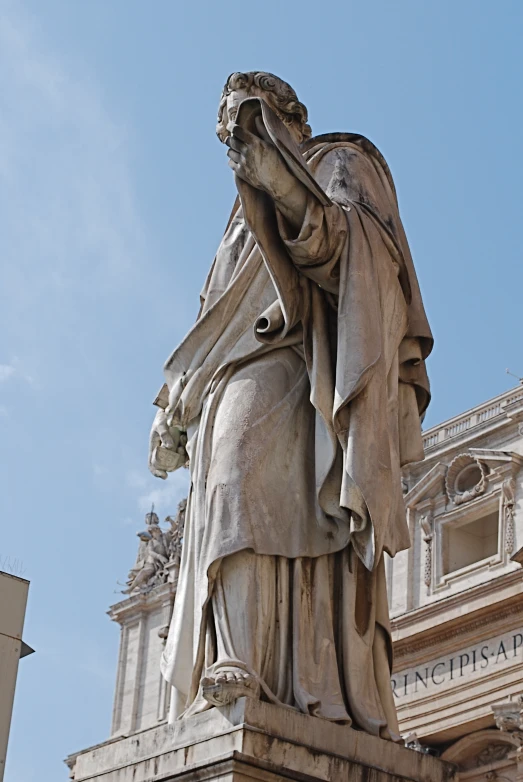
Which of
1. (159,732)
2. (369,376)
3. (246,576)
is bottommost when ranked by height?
(159,732)

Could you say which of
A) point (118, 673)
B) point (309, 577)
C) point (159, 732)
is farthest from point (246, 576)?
point (118, 673)

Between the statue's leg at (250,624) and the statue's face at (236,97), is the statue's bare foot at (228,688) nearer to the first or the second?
the statue's leg at (250,624)

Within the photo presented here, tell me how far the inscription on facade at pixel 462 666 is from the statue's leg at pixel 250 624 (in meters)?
21.9

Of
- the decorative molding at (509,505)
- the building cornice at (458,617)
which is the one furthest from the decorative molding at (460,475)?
the building cornice at (458,617)

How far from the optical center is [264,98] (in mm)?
4980

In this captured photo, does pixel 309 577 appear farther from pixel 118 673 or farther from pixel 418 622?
pixel 118 673

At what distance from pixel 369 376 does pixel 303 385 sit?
26 cm

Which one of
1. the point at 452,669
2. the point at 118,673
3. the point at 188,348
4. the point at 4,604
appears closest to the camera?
the point at 188,348

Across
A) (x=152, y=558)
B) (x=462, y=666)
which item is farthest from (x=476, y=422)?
(x=152, y=558)

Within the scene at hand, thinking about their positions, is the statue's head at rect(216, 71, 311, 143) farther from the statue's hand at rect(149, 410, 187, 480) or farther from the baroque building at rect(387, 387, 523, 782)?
the baroque building at rect(387, 387, 523, 782)

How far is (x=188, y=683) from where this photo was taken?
14.2 feet

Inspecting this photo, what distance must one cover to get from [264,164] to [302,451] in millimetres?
817

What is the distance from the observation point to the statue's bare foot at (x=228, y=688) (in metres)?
4.02

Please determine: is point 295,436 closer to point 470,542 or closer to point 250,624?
point 250,624
